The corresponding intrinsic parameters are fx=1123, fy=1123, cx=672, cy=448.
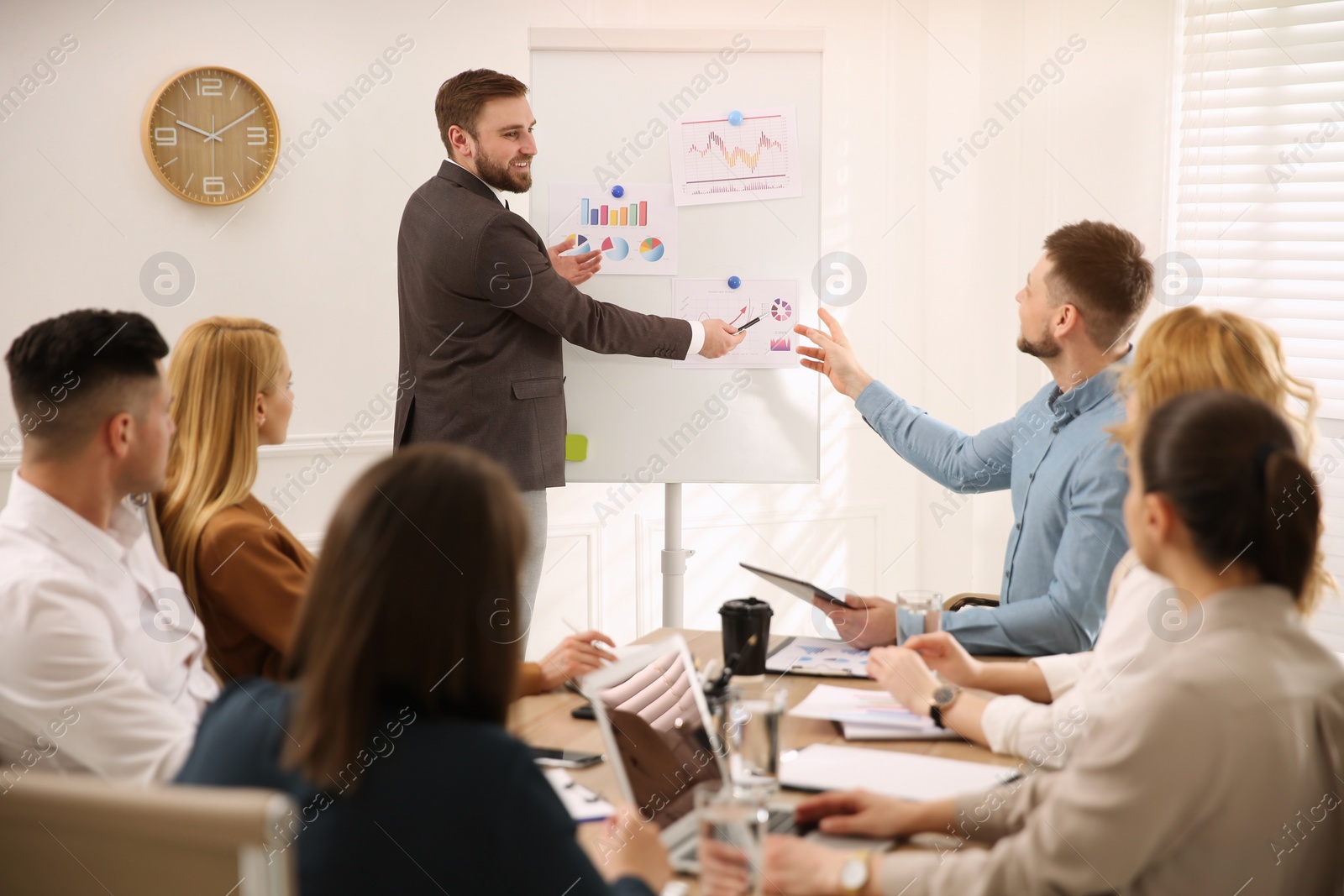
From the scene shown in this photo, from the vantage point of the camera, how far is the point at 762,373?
130 inches

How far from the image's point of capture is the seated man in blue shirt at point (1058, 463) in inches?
81.4

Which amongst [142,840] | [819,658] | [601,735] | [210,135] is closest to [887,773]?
[601,735]

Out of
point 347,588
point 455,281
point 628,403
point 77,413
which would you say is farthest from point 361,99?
point 347,588

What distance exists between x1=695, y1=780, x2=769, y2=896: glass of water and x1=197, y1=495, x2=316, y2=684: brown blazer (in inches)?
36.5

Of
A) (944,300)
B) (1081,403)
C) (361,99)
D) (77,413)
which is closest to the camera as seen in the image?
(77,413)

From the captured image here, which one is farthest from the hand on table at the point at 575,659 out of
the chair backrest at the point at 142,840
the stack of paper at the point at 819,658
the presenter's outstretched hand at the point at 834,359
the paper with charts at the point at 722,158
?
the paper with charts at the point at 722,158

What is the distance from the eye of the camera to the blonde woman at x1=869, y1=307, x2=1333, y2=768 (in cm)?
153

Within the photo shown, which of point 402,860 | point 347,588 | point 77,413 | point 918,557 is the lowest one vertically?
point 918,557

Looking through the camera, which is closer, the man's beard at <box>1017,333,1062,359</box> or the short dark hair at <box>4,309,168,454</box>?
→ the short dark hair at <box>4,309,168,454</box>

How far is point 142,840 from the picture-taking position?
93cm

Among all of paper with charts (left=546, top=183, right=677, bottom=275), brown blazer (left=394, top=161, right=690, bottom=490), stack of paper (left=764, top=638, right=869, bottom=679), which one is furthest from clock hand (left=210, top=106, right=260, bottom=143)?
stack of paper (left=764, top=638, right=869, bottom=679)

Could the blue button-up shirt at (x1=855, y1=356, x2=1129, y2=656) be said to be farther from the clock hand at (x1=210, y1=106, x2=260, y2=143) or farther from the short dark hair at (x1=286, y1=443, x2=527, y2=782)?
the clock hand at (x1=210, y1=106, x2=260, y2=143)

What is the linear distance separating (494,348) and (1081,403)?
5.01 ft

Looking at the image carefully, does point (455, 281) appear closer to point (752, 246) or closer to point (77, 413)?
point (752, 246)
